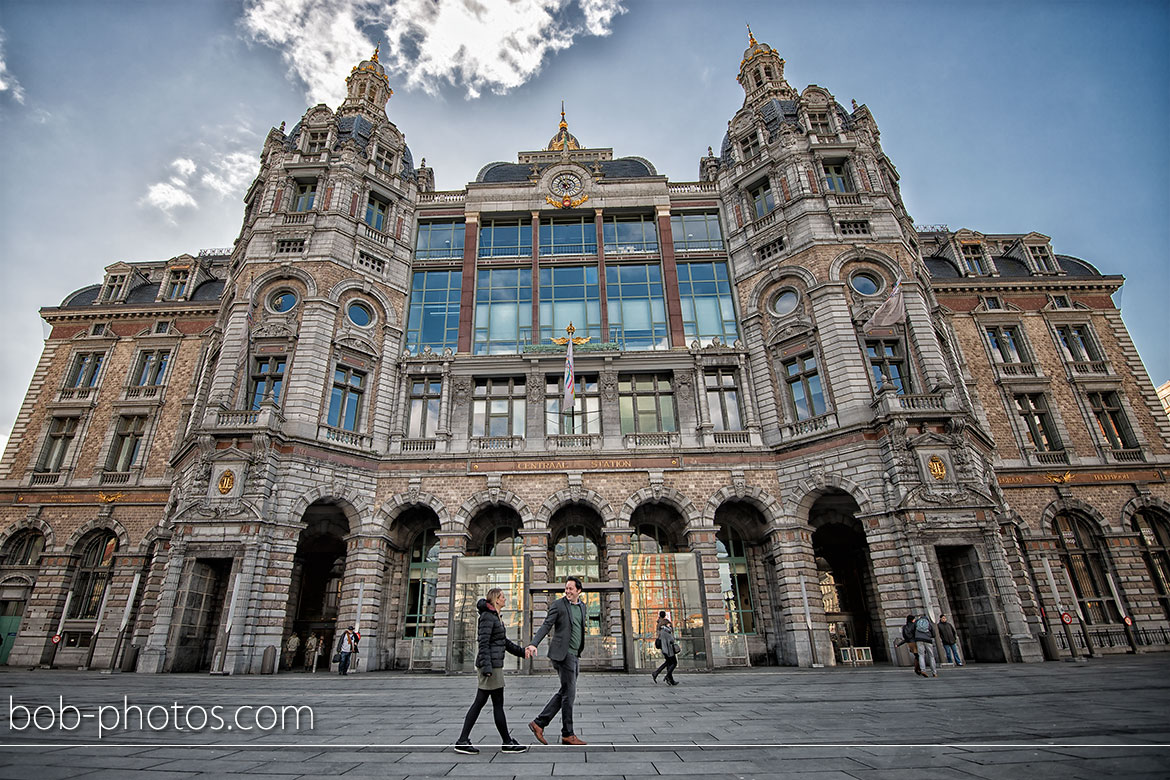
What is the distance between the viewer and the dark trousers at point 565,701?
22.2ft

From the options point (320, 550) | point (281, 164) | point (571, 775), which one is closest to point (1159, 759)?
point (571, 775)

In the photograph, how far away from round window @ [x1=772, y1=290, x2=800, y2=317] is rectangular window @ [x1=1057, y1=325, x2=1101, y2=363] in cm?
1769

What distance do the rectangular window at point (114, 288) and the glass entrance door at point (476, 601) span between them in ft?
101

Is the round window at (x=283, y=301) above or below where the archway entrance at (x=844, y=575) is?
above

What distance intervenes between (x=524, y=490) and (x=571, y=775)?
1908 cm

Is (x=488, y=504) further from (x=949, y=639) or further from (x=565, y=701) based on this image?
(x=565, y=701)

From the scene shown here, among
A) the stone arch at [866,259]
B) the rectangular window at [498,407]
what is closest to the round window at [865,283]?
the stone arch at [866,259]

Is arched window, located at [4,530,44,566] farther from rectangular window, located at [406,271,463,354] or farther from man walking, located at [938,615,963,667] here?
man walking, located at [938,615,963,667]

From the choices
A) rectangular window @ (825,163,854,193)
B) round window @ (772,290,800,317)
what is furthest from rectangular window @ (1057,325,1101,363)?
round window @ (772,290,800,317)

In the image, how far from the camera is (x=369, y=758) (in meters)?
6.09

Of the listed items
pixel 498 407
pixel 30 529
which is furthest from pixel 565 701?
pixel 30 529

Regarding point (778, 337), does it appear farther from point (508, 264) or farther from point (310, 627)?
point (310, 627)

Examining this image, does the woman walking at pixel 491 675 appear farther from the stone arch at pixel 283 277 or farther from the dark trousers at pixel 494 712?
the stone arch at pixel 283 277

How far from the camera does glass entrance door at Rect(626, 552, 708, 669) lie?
19438 mm
